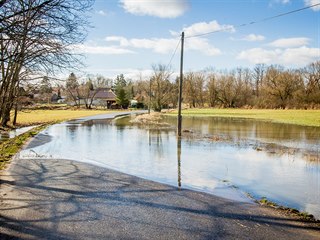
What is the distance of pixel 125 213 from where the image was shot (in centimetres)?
601

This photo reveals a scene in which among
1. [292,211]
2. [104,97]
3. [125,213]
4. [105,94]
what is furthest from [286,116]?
[105,94]

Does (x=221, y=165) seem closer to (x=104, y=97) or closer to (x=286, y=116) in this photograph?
(x=286, y=116)

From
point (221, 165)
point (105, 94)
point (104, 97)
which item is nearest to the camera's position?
point (221, 165)

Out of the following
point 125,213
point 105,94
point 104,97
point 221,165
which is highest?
point 105,94

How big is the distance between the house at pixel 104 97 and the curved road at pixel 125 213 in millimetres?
91394

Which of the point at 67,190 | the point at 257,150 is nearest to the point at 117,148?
the point at 257,150

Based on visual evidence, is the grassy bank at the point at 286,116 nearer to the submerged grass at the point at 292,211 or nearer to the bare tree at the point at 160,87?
the bare tree at the point at 160,87

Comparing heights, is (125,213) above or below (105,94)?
below

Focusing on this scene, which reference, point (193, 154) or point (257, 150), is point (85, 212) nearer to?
point (193, 154)

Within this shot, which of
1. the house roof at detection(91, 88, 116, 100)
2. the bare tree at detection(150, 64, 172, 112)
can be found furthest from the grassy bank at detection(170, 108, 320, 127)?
→ the house roof at detection(91, 88, 116, 100)

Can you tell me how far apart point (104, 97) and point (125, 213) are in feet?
342

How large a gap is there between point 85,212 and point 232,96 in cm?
8277

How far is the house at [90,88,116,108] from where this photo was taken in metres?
101

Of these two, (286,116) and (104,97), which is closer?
(286,116)
